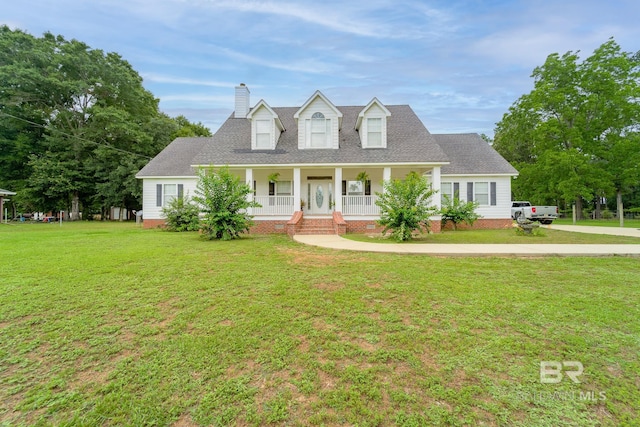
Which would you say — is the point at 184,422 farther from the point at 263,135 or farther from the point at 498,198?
the point at 498,198

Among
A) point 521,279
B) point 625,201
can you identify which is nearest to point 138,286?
point 521,279

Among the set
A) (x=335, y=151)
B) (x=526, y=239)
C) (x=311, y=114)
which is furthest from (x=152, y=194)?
(x=526, y=239)

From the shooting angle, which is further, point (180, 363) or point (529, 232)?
point (529, 232)

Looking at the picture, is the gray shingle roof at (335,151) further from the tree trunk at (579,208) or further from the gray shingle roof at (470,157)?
the tree trunk at (579,208)

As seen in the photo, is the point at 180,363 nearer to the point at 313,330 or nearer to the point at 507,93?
the point at 313,330

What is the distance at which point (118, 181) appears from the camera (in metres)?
27.2

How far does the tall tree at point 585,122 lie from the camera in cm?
2330

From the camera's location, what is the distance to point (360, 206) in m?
15.2

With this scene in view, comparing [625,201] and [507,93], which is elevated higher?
[507,93]

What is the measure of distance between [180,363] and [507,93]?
36.5 metres

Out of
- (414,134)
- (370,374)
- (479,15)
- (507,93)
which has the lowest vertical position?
(370,374)

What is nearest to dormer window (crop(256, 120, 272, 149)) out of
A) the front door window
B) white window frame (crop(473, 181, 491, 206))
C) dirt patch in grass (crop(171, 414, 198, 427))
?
the front door window

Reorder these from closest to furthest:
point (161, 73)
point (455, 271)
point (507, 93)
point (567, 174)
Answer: point (455, 271)
point (161, 73)
point (567, 174)
point (507, 93)

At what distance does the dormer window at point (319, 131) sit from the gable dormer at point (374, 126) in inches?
79.8
